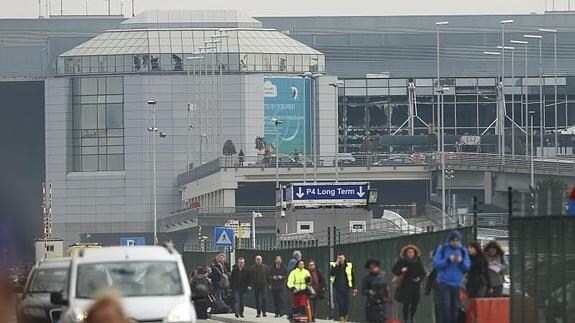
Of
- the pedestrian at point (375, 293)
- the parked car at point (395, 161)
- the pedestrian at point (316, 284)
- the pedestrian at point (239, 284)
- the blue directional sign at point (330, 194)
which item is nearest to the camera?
the pedestrian at point (375, 293)

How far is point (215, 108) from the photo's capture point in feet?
493

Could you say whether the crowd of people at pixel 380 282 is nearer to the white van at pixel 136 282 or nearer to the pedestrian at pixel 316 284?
the pedestrian at pixel 316 284

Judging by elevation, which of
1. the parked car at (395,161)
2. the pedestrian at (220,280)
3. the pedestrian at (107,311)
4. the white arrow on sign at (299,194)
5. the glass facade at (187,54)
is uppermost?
the glass facade at (187,54)

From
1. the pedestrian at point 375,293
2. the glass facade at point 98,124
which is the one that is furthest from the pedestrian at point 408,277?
the glass facade at point 98,124

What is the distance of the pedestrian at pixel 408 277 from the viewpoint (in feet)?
111

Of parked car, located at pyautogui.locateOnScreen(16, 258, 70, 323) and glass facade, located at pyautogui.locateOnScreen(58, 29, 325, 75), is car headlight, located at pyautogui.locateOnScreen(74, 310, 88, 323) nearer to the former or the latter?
parked car, located at pyautogui.locateOnScreen(16, 258, 70, 323)

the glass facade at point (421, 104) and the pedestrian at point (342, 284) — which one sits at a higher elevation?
the glass facade at point (421, 104)

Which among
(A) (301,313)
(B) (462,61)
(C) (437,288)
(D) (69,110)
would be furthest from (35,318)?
(B) (462,61)

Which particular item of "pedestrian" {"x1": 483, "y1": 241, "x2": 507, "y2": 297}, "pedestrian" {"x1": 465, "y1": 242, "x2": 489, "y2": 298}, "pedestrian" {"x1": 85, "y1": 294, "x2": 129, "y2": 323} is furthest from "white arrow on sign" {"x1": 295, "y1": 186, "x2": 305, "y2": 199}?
"pedestrian" {"x1": 85, "y1": 294, "x2": 129, "y2": 323}

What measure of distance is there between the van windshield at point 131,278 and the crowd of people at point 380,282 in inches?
15.9

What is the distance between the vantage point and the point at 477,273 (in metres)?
30.4

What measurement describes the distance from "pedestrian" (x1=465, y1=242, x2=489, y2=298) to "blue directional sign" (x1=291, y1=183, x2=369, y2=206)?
4185 cm

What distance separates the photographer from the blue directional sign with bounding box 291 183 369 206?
239 ft

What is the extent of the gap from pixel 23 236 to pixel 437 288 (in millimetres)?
15468
